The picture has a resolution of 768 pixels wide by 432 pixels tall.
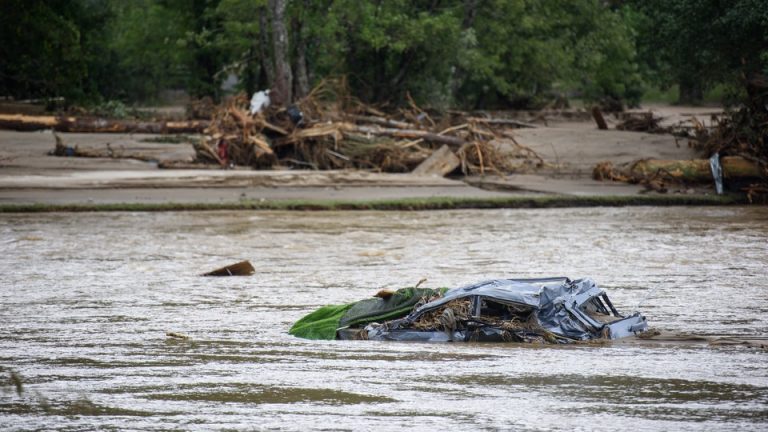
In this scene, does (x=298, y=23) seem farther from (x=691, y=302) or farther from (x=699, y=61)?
(x=691, y=302)

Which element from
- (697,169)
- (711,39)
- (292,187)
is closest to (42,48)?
(292,187)

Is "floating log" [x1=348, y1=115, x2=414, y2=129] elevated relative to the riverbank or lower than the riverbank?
elevated

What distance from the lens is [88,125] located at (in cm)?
3888

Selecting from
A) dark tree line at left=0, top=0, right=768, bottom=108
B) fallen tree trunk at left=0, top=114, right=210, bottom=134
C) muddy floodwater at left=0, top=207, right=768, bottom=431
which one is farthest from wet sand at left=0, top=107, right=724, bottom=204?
fallen tree trunk at left=0, top=114, right=210, bottom=134

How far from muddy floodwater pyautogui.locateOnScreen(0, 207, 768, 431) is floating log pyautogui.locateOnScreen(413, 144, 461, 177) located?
6.30m

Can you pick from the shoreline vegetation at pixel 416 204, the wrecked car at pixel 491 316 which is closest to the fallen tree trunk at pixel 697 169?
the shoreline vegetation at pixel 416 204

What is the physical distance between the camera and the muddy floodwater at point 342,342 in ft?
29.5

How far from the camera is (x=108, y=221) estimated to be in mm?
22750

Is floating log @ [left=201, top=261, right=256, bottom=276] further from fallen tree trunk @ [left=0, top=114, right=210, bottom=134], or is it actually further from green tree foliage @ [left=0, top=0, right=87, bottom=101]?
green tree foliage @ [left=0, top=0, right=87, bottom=101]

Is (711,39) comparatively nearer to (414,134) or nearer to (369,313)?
(414,134)

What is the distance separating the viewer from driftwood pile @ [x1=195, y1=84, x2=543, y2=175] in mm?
30375

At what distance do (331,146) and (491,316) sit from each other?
18.7 metres

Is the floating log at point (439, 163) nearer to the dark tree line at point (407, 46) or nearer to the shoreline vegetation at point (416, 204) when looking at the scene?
the shoreline vegetation at point (416, 204)

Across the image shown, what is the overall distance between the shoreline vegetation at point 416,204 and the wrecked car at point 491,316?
1222 centimetres
